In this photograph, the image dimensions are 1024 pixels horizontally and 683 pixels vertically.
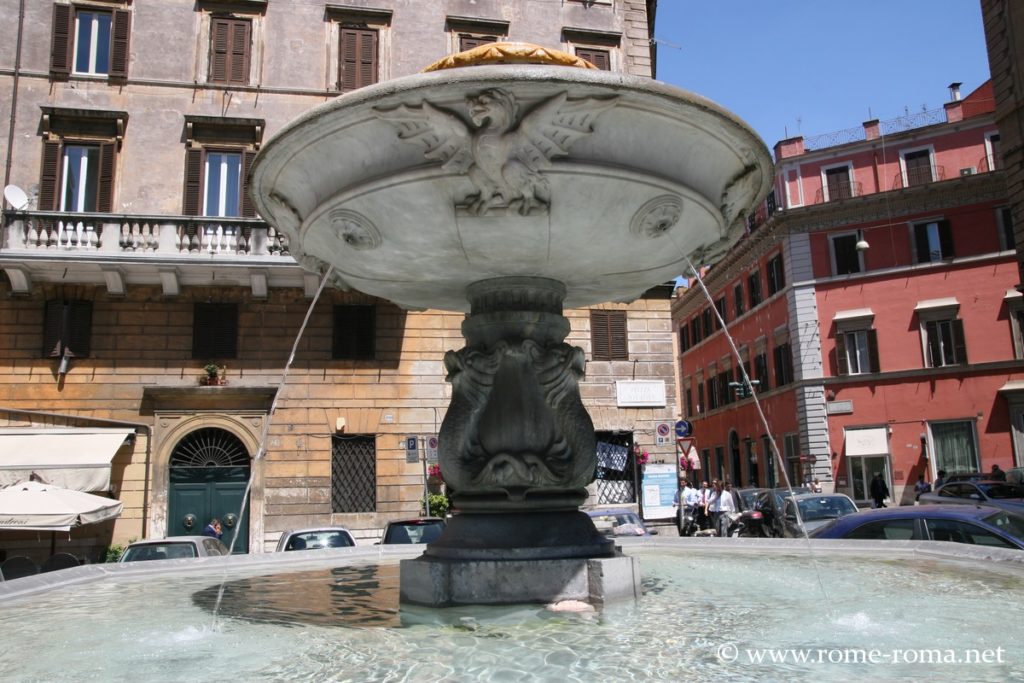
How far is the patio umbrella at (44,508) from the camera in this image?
43.1 ft

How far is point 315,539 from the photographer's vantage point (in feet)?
38.6

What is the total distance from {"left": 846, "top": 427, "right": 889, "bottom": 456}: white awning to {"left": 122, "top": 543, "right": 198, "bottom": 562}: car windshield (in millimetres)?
27337

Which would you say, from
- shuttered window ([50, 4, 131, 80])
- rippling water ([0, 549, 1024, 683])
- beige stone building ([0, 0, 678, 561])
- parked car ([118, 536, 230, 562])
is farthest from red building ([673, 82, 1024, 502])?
rippling water ([0, 549, 1024, 683])

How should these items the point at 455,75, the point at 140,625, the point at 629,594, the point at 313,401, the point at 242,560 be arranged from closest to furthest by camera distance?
the point at 455,75 → the point at 140,625 → the point at 629,594 → the point at 242,560 → the point at 313,401

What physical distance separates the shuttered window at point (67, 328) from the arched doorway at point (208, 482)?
3.05 metres

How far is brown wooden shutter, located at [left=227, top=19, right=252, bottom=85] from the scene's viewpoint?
2027 cm

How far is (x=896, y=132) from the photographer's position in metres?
33.8

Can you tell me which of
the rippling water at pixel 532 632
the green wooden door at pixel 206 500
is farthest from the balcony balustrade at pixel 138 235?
the rippling water at pixel 532 632

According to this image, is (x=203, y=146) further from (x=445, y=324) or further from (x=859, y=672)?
(x=859, y=672)

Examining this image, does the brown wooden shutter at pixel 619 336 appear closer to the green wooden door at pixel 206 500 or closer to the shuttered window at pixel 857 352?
the green wooden door at pixel 206 500

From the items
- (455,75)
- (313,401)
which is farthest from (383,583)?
(313,401)

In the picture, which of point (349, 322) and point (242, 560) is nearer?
point (242, 560)

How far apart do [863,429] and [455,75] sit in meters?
31.6

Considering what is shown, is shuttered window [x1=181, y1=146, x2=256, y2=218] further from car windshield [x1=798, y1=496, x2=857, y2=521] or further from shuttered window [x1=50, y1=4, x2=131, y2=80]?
car windshield [x1=798, y1=496, x2=857, y2=521]
